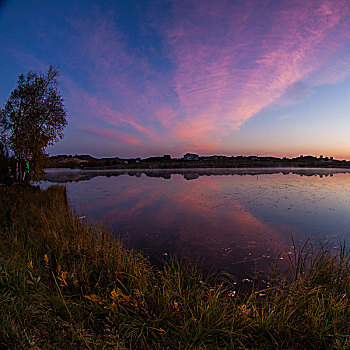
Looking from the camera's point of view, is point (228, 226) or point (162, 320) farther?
point (228, 226)

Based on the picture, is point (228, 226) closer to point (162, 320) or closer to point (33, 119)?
point (162, 320)

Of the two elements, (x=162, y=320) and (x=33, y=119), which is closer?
(x=162, y=320)

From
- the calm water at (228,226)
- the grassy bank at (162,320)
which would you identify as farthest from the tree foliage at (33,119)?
the grassy bank at (162,320)

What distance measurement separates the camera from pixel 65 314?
3.34m

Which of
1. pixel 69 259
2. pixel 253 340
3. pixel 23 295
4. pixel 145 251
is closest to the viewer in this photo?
pixel 253 340

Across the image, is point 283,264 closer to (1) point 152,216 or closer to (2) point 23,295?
(2) point 23,295

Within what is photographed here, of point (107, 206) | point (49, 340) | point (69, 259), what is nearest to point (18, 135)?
point (107, 206)

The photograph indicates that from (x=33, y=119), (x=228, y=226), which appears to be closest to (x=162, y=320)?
(x=228, y=226)

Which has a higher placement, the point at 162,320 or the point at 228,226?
the point at 162,320

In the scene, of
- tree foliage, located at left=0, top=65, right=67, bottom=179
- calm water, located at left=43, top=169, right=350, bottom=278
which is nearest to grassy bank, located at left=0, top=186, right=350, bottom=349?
calm water, located at left=43, top=169, right=350, bottom=278

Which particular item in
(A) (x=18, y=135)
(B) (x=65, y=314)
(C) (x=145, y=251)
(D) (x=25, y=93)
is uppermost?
(D) (x=25, y=93)

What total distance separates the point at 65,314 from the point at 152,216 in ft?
27.0

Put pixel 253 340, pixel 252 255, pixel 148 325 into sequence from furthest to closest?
pixel 252 255, pixel 148 325, pixel 253 340

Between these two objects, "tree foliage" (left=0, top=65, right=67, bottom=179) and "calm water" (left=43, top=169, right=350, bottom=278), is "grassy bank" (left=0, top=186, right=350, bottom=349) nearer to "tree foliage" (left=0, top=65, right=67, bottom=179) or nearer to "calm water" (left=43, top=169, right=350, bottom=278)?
"calm water" (left=43, top=169, right=350, bottom=278)
